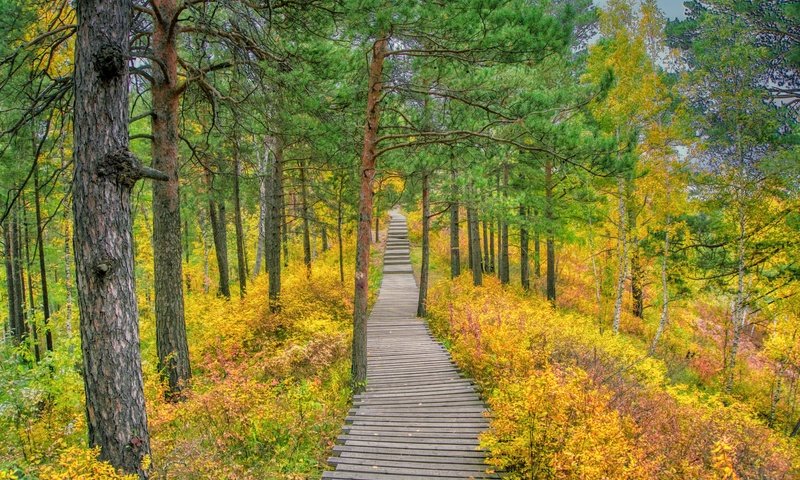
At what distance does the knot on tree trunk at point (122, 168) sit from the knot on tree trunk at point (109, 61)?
70 cm

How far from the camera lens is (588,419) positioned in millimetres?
5008

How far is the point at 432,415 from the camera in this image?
281 inches

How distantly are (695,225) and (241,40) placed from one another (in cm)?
1565

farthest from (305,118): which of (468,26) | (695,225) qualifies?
(695,225)

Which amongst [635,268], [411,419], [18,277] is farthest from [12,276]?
[635,268]

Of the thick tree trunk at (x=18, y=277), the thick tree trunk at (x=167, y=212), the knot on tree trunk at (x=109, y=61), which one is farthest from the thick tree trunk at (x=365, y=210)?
the thick tree trunk at (x=18, y=277)

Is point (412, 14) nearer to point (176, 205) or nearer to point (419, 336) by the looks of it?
point (176, 205)

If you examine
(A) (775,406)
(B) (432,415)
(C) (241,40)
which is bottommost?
(A) (775,406)

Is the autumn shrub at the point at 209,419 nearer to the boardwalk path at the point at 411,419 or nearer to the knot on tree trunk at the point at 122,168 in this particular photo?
the boardwalk path at the point at 411,419

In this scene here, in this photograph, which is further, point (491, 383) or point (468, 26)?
point (491, 383)

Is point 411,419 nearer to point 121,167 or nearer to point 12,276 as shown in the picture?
point 121,167

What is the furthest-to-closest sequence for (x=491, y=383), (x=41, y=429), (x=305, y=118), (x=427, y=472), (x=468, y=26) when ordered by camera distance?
(x=305, y=118) < (x=491, y=383) < (x=468, y=26) < (x=41, y=429) < (x=427, y=472)

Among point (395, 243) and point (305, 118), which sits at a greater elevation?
point (305, 118)

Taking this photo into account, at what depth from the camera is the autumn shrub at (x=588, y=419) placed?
4762mm
